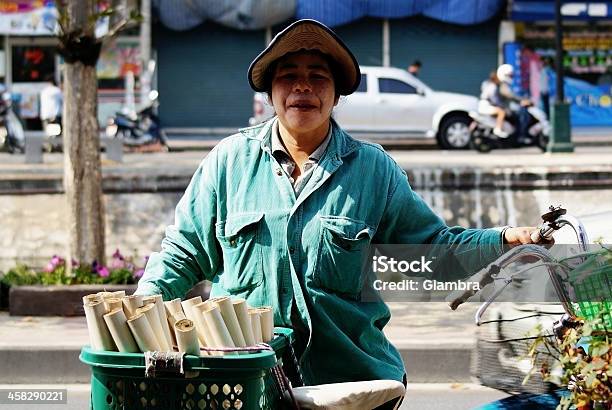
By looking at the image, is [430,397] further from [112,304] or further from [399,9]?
[399,9]

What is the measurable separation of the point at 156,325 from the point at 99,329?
0.13 m

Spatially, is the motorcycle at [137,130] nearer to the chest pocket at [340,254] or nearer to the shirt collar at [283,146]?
the shirt collar at [283,146]

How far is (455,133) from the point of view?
83.6 ft

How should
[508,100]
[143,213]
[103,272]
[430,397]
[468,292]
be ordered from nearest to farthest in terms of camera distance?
[468,292]
[430,397]
[103,272]
[143,213]
[508,100]

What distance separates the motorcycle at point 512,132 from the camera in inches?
934

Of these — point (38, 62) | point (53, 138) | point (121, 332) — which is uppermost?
point (38, 62)

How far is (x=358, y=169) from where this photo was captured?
3.74 m

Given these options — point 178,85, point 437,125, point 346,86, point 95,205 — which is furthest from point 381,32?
point 346,86

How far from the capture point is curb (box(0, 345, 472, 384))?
8992 millimetres

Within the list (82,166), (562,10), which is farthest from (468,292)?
(562,10)

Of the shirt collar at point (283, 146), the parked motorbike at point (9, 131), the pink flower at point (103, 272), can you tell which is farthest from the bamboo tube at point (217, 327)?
the parked motorbike at point (9, 131)

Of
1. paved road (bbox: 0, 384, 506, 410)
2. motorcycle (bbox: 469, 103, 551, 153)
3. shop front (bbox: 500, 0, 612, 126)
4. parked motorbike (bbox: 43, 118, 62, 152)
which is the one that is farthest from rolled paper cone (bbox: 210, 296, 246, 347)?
shop front (bbox: 500, 0, 612, 126)

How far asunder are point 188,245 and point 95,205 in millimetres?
7408

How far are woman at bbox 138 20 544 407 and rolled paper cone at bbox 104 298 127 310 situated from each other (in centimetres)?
56
